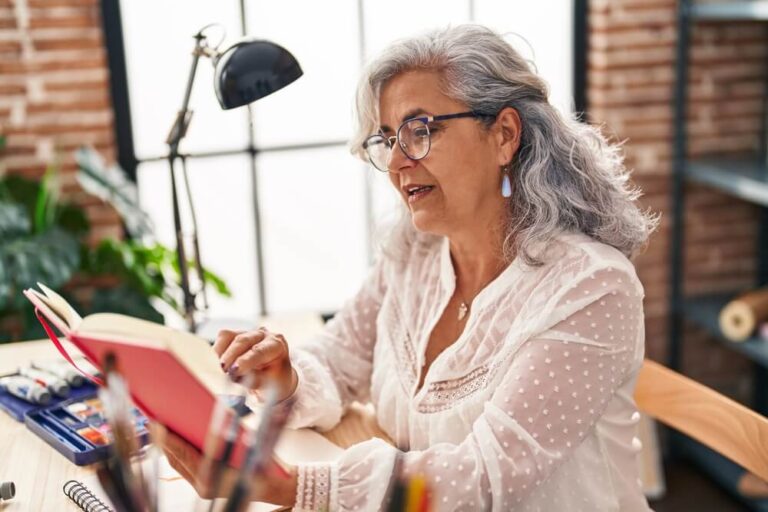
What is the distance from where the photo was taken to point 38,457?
1.57 meters

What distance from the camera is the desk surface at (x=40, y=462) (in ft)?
4.66

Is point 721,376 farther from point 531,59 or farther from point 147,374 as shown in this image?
point 147,374

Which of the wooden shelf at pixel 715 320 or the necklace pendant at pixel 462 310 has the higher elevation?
the necklace pendant at pixel 462 310

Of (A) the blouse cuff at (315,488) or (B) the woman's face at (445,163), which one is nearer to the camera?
(A) the blouse cuff at (315,488)

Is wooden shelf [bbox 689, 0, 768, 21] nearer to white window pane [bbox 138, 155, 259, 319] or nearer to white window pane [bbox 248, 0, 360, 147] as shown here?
white window pane [bbox 248, 0, 360, 147]

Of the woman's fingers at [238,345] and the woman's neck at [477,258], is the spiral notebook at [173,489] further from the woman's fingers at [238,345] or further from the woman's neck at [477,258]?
the woman's neck at [477,258]

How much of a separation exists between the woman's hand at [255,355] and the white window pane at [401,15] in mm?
1585

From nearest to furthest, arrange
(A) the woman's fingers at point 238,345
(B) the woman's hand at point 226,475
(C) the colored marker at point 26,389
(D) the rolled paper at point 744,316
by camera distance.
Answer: (B) the woman's hand at point 226,475, (A) the woman's fingers at point 238,345, (C) the colored marker at point 26,389, (D) the rolled paper at point 744,316

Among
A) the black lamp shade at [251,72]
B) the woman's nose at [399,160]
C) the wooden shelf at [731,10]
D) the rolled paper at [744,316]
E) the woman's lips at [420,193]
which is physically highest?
the wooden shelf at [731,10]

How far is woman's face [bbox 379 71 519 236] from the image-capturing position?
5.16ft

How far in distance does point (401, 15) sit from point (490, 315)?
5.53 feet

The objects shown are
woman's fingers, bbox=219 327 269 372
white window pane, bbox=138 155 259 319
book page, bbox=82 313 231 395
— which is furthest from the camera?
white window pane, bbox=138 155 259 319

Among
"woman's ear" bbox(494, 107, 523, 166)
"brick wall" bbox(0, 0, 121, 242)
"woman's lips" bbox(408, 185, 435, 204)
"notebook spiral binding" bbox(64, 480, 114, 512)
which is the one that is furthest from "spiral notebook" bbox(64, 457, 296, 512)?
"brick wall" bbox(0, 0, 121, 242)

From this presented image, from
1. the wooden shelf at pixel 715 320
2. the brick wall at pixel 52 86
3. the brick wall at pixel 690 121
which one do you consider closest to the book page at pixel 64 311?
the brick wall at pixel 52 86
